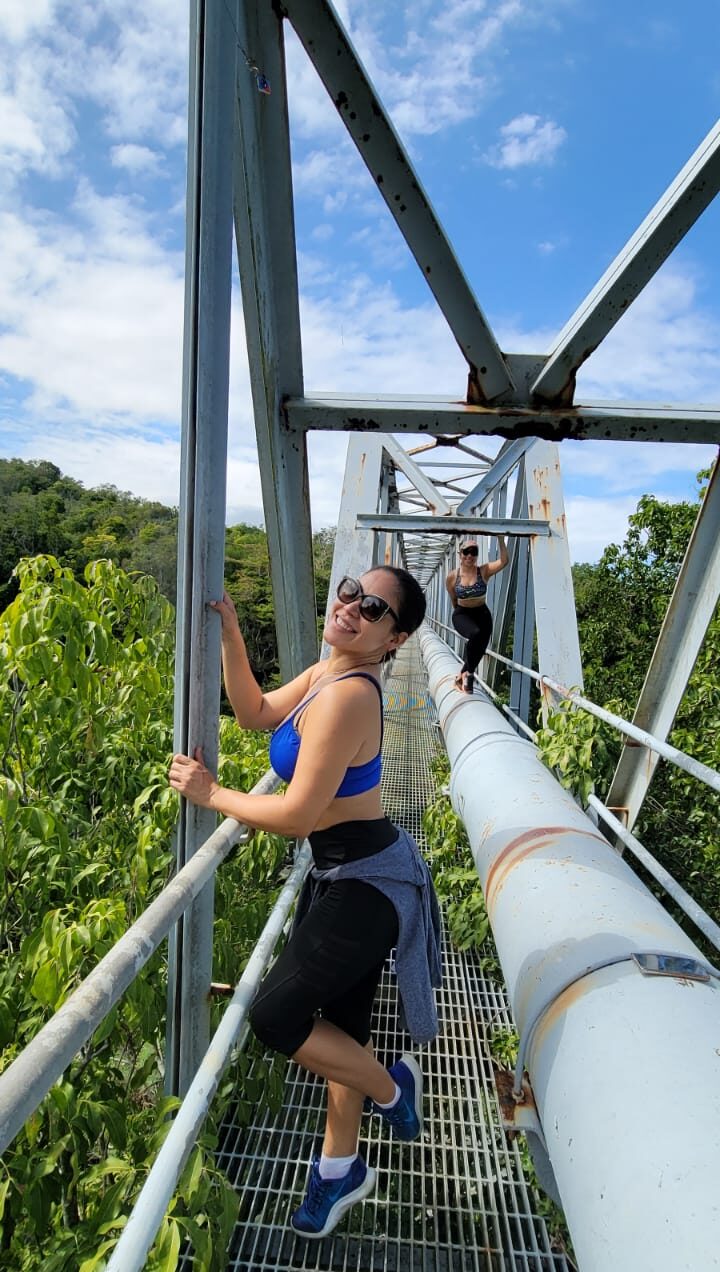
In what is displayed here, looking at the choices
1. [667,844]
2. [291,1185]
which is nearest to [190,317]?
[291,1185]

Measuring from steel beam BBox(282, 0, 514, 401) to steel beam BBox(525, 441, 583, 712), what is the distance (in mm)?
1940

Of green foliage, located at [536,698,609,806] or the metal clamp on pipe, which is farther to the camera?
green foliage, located at [536,698,609,806]

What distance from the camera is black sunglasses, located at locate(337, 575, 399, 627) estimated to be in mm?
1997

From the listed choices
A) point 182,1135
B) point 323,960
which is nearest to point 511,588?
point 323,960

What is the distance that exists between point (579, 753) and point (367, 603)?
175 cm

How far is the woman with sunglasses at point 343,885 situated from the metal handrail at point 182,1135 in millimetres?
172

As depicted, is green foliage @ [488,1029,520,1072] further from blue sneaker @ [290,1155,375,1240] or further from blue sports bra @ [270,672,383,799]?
blue sports bra @ [270,672,383,799]

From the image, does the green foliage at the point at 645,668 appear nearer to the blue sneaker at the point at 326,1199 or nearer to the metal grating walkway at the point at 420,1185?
the metal grating walkway at the point at 420,1185

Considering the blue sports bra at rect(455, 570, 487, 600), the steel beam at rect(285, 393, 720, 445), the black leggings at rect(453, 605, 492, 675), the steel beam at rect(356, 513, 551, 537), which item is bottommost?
the black leggings at rect(453, 605, 492, 675)

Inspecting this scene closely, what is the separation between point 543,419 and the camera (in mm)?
2324

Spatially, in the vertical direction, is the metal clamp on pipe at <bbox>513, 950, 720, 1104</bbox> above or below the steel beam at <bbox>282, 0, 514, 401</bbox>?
below

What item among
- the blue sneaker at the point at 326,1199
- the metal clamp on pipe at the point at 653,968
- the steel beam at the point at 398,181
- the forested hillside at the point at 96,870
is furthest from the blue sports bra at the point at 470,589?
the metal clamp on pipe at the point at 653,968

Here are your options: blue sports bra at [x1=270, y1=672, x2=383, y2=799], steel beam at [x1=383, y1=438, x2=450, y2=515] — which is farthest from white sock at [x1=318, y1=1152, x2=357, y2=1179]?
steel beam at [x1=383, y1=438, x2=450, y2=515]

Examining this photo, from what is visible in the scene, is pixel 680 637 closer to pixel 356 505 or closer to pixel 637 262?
pixel 637 262
